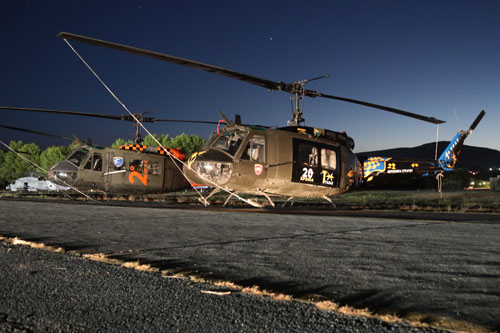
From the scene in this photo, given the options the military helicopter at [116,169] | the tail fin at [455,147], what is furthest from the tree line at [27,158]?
the tail fin at [455,147]

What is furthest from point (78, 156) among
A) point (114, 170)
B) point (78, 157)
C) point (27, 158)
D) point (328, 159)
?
point (27, 158)

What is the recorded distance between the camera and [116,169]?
20.2 metres

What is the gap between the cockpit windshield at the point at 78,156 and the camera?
19.9m

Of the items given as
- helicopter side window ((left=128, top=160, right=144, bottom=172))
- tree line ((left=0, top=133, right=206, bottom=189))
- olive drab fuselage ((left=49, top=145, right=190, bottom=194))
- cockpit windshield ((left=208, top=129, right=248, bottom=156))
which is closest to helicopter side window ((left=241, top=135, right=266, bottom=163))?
cockpit windshield ((left=208, top=129, right=248, bottom=156))

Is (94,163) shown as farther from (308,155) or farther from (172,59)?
(172,59)

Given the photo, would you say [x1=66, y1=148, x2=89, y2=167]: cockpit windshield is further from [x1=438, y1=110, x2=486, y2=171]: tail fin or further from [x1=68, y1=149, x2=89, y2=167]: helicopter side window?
[x1=438, y1=110, x2=486, y2=171]: tail fin

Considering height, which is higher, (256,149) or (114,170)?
(256,149)

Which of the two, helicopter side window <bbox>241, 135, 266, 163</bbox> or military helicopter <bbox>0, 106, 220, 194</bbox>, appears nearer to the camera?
helicopter side window <bbox>241, 135, 266, 163</bbox>

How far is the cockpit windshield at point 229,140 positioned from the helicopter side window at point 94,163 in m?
9.52

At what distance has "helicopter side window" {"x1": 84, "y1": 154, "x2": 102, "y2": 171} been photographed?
64.8 ft

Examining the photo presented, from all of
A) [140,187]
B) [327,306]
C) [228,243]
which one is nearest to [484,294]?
[327,306]

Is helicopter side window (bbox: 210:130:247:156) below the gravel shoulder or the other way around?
the other way around

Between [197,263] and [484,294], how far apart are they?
3.34m

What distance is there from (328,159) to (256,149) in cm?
325
